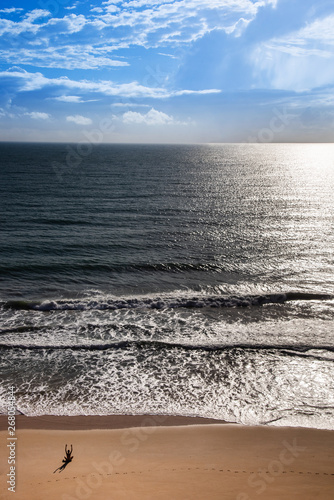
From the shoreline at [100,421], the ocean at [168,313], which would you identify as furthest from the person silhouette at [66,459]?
the ocean at [168,313]

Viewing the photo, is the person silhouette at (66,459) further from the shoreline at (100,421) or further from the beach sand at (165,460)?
the shoreline at (100,421)

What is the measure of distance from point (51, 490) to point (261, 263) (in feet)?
68.0

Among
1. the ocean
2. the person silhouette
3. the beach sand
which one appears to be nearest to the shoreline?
the beach sand

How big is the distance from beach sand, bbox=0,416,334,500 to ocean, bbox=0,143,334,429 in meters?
0.71

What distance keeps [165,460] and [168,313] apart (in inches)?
390

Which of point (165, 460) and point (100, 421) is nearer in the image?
point (165, 460)

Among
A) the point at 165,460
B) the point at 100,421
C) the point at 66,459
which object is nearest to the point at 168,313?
the point at 100,421

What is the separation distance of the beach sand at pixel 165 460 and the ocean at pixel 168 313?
0.71 meters

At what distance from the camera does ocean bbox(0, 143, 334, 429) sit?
13.5 metres

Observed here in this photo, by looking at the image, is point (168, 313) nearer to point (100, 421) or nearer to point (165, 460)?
point (100, 421)

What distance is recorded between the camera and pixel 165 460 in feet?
34.2

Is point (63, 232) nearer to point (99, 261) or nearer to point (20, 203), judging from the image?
point (99, 261)

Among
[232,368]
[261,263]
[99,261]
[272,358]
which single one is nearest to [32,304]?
[99,261]

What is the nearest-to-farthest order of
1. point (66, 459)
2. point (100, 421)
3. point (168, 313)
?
point (66, 459), point (100, 421), point (168, 313)
